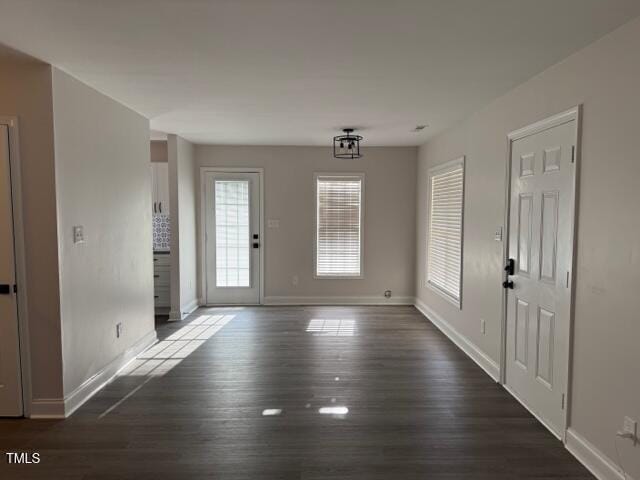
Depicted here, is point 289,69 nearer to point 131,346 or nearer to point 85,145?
point 85,145

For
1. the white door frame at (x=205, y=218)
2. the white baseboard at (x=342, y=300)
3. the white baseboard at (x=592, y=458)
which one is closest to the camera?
the white baseboard at (x=592, y=458)

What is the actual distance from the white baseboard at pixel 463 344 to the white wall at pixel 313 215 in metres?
0.88

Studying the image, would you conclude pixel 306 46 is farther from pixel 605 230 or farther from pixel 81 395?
pixel 81 395

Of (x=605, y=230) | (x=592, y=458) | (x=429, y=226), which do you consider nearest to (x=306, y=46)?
(x=605, y=230)

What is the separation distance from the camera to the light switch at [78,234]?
3.14 meters

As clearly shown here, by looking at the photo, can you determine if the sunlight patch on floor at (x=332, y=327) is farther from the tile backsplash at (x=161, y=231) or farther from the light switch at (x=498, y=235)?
the tile backsplash at (x=161, y=231)

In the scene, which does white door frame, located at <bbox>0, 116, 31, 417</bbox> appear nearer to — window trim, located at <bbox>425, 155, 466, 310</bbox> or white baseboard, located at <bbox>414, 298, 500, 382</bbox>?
white baseboard, located at <bbox>414, 298, 500, 382</bbox>

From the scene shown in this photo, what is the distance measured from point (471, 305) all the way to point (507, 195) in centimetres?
135

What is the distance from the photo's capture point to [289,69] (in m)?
2.91

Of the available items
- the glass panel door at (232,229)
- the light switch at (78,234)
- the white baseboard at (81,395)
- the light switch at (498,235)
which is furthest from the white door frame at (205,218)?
the light switch at (498,235)

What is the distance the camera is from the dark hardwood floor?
2.43m

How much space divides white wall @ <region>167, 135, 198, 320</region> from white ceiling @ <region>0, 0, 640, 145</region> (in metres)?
1.60

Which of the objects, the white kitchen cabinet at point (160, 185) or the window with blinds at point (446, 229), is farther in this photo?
the white kitchen cabinet at point (160, 185)

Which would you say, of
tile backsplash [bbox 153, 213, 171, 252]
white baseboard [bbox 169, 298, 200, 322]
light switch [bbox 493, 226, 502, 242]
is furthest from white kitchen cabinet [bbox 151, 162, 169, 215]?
light switch [bbox 493, 226, 502, 242]
